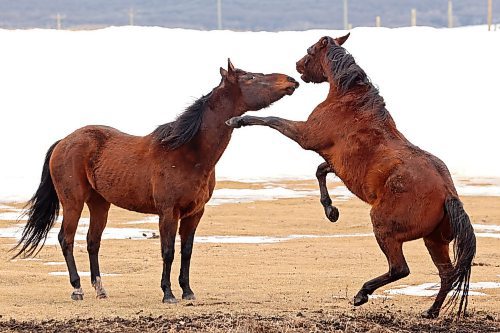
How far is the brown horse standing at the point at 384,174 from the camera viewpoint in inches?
368

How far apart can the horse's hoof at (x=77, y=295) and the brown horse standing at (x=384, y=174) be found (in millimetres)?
2220

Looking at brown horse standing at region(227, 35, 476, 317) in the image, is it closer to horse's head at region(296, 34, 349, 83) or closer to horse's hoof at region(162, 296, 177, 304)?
horse's head at region(296, 34, 349, 83)

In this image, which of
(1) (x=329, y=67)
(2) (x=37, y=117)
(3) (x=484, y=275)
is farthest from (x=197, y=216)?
(2) (x=37, y=117)

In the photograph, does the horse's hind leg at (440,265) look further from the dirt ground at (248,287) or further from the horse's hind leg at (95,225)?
the horse's hind leg at (95,225)

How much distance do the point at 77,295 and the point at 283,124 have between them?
8.70 ft

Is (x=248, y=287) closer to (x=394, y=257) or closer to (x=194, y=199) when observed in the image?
(x=194, y=199)

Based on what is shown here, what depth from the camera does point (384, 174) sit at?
957 centimetres

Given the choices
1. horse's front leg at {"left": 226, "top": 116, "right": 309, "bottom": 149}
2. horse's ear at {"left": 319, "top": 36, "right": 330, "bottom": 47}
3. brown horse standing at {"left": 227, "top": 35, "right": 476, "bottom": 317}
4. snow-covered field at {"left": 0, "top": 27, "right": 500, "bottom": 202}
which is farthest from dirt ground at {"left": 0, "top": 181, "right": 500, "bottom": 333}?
snow-covered field at {"left": 0, "top": 27, "right": 500, "bottom": 202}

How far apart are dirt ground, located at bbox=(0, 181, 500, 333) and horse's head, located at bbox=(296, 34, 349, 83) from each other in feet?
6.66

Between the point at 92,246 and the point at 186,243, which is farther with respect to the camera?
the point at 92,246

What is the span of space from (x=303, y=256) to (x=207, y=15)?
368ft

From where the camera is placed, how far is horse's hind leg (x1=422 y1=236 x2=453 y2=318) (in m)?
9.72

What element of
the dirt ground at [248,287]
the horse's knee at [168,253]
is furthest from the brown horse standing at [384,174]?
the horse's knee at [168,253]

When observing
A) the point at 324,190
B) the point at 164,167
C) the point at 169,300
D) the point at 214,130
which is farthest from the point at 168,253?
the point at 324,190
